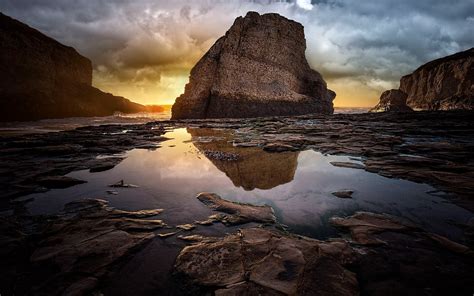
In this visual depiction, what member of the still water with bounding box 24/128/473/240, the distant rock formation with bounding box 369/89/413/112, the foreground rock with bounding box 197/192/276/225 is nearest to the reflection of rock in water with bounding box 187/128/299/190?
the still water with bounding box 24/128/473/240

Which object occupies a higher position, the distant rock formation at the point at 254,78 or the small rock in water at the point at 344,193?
the distant rock formation at the point at 254,78

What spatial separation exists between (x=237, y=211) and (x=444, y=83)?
10379 centimetres

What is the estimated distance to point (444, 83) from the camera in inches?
3066

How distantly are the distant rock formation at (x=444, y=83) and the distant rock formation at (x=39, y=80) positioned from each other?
305 feet

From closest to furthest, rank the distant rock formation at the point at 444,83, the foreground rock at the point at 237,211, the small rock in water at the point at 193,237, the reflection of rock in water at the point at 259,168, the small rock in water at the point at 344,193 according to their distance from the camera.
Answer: the small rock in water at the point at 193,237 → the foreground rock at the point at 237,211 → the small rock in water at the point at 344,193 → the reflection of rock in water at the point at 259,168 → the distant rock formation at the point at 444,83

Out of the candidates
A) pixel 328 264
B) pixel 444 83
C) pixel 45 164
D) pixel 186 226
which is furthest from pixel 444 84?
pixel 45 164

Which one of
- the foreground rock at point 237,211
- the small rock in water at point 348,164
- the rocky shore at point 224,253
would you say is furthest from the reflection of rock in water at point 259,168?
the rocky shore at point 224,253

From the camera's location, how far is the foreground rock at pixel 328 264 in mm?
1776

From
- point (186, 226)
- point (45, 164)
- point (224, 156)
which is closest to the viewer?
point (186, 226)

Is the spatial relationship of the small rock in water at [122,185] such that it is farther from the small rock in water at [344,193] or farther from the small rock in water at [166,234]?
the small rock in water at [344,193]

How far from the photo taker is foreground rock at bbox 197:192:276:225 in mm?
3000

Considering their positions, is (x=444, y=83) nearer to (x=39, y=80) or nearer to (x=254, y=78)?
(x=254, y=78)

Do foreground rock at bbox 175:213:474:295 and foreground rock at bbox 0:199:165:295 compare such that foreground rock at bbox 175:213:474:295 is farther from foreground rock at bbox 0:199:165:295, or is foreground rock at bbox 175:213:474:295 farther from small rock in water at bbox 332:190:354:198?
small rock in water at bbox 332:190:354:198

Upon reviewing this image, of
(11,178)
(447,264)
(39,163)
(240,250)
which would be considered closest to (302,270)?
(240,250)
